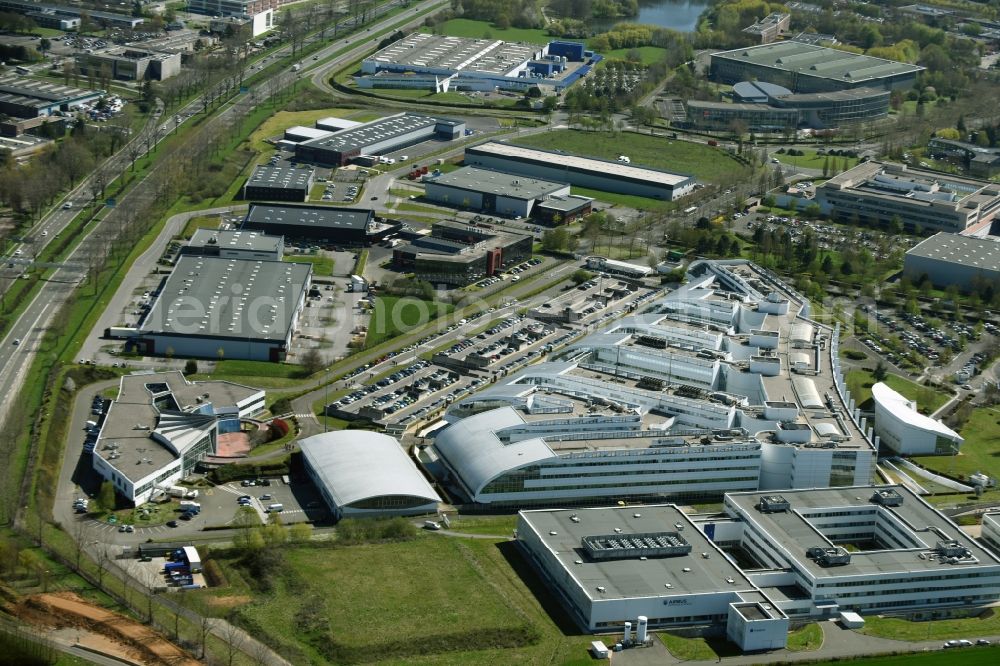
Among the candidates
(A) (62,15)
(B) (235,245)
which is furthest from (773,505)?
(A) (62,15)

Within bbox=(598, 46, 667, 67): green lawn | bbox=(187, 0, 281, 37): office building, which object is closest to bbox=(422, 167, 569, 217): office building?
bbox=(598, 46, 667, 67): green lawn

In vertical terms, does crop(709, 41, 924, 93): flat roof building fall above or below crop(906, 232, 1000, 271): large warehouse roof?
above

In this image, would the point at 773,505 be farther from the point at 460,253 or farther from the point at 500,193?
the point at 500,193

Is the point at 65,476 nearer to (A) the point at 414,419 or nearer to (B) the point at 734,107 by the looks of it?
(A) the point at 414,419

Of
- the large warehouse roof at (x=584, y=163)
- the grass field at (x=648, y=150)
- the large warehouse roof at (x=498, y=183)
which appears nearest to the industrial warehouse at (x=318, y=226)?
the large warehouse roof at (x=498, y=183)

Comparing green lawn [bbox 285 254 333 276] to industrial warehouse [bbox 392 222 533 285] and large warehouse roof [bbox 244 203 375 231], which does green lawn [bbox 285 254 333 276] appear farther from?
industrial warehouse [bbox 392 222 533 285]

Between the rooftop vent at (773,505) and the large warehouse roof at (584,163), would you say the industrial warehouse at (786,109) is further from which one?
the rooftop vent at (773,505)
